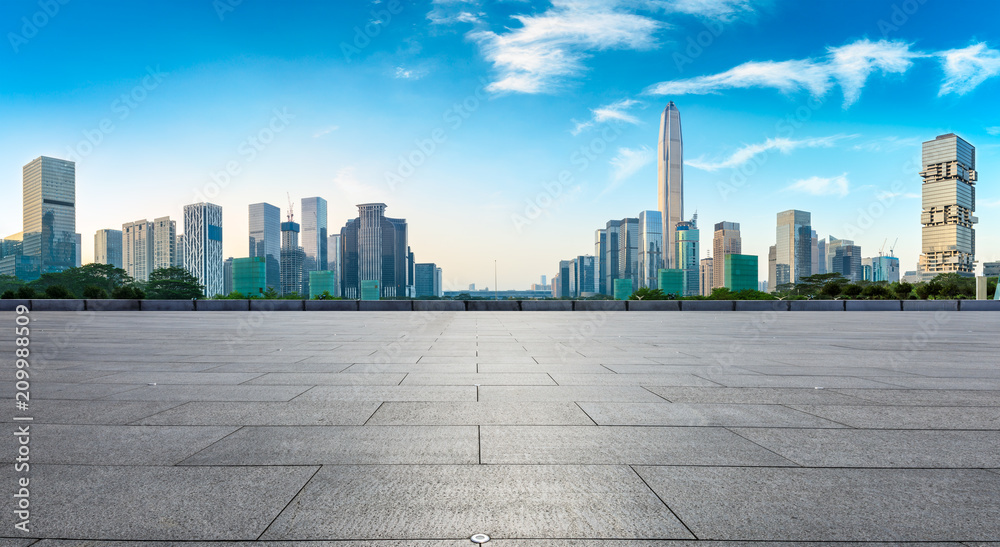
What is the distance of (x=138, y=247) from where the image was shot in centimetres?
18875

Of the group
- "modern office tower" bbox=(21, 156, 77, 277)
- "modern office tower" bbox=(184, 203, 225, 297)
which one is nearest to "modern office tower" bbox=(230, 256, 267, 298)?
"modern office tower" bbox=(21, 156, 77, 277)

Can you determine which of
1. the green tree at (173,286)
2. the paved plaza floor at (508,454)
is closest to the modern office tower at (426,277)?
the green tree at (173,286)

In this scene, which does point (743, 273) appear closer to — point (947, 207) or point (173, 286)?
point (947, 207)

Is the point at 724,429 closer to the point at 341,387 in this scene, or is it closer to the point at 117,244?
the point at 341,387

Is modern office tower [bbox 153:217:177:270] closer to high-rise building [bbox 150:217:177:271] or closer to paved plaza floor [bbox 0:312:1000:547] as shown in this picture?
high-rise building [bbox 150:217:177:271]

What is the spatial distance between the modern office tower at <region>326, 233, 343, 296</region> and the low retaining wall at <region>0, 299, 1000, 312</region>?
126157 mm

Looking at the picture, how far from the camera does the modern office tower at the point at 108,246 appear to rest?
158 meters

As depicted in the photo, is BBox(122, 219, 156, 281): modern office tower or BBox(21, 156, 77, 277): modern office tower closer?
BBox(21, 156, 77, 277): modern office tower

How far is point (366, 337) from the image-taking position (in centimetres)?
1489

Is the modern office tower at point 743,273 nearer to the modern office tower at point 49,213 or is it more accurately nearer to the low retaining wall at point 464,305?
the low retaining wall at point 464,305

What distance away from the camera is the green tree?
77500 mm

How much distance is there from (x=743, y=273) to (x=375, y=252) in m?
101

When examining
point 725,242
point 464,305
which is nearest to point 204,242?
point 464,305

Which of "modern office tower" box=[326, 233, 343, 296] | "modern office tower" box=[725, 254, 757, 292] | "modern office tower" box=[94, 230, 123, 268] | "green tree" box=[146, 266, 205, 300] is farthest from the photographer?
"modern office tower" box=[326, 233, 343, 296]
